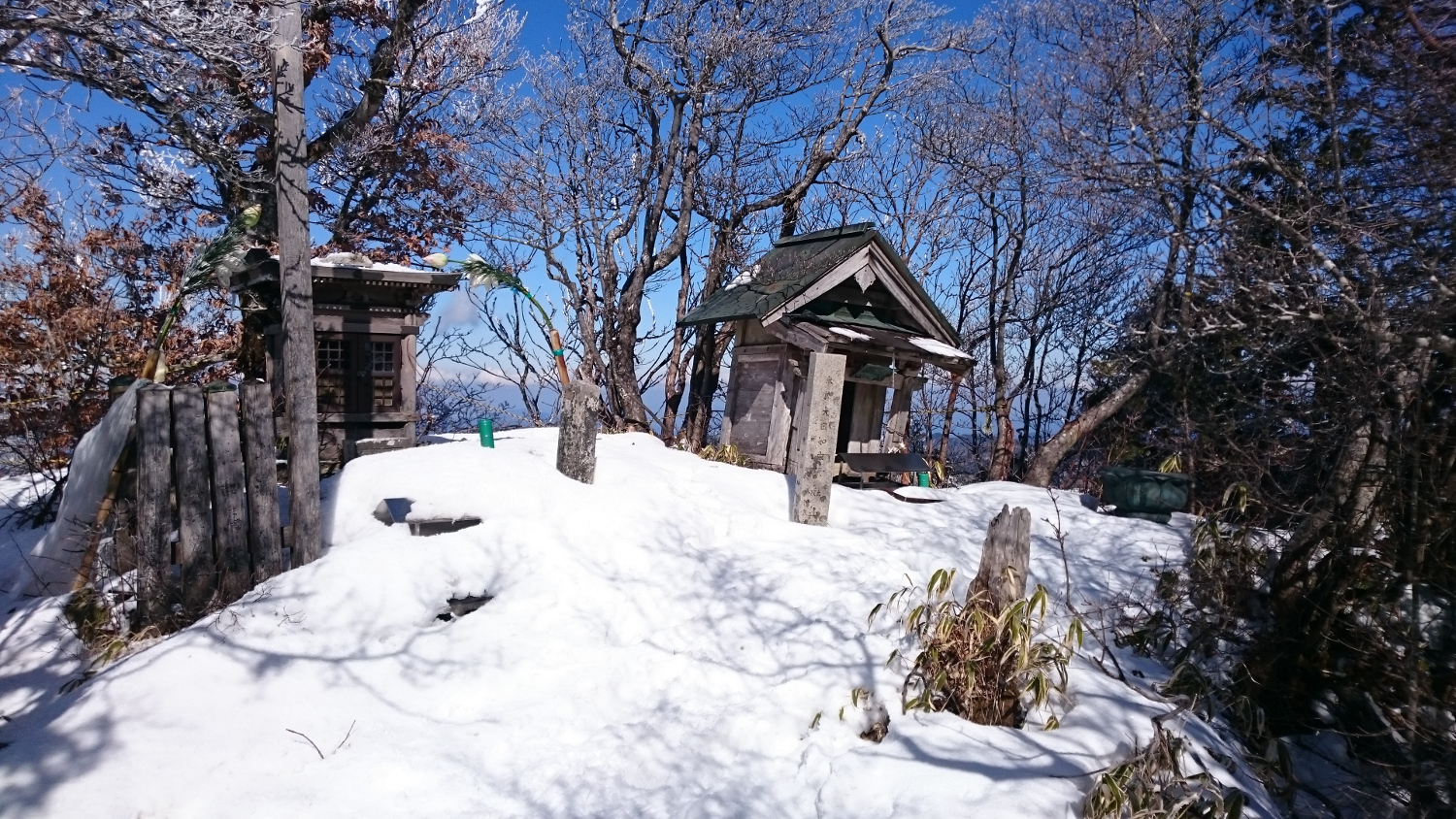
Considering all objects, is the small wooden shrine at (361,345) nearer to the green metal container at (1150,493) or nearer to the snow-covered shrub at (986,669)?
the snow-covered shrub at (986,669)

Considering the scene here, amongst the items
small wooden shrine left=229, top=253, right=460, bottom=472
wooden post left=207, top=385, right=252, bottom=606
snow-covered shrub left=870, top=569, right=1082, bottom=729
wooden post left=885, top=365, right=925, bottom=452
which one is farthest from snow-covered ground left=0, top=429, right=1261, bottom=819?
wooden post left=885, top=365, right=925, bottom=452

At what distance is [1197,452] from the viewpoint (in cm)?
955

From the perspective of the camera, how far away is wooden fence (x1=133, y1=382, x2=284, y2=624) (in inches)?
173

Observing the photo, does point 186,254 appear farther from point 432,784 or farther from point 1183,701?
point 1183,701

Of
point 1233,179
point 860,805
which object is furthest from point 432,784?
point 1233,179

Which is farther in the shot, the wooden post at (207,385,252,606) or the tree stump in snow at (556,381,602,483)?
the tree stump in snow at (556,381,602,483)

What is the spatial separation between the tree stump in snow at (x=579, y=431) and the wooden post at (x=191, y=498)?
2883 mm

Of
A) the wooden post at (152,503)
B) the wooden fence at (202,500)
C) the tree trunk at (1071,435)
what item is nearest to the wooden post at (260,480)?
the wooden fence at (202,500)

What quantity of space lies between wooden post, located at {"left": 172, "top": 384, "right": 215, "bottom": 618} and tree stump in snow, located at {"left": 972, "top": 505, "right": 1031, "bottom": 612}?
5167 mm

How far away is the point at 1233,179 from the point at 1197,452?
3680 mm

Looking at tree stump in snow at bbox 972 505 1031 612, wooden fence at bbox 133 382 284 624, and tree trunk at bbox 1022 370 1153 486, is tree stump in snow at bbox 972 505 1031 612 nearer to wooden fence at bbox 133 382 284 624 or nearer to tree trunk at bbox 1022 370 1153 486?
wooden fence at bbox 133 382 284 624

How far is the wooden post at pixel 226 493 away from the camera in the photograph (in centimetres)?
464

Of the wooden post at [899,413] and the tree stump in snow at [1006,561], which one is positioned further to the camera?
the wooden post at [899,413]

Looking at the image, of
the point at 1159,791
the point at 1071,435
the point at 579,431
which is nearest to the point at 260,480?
the point at 579,431
